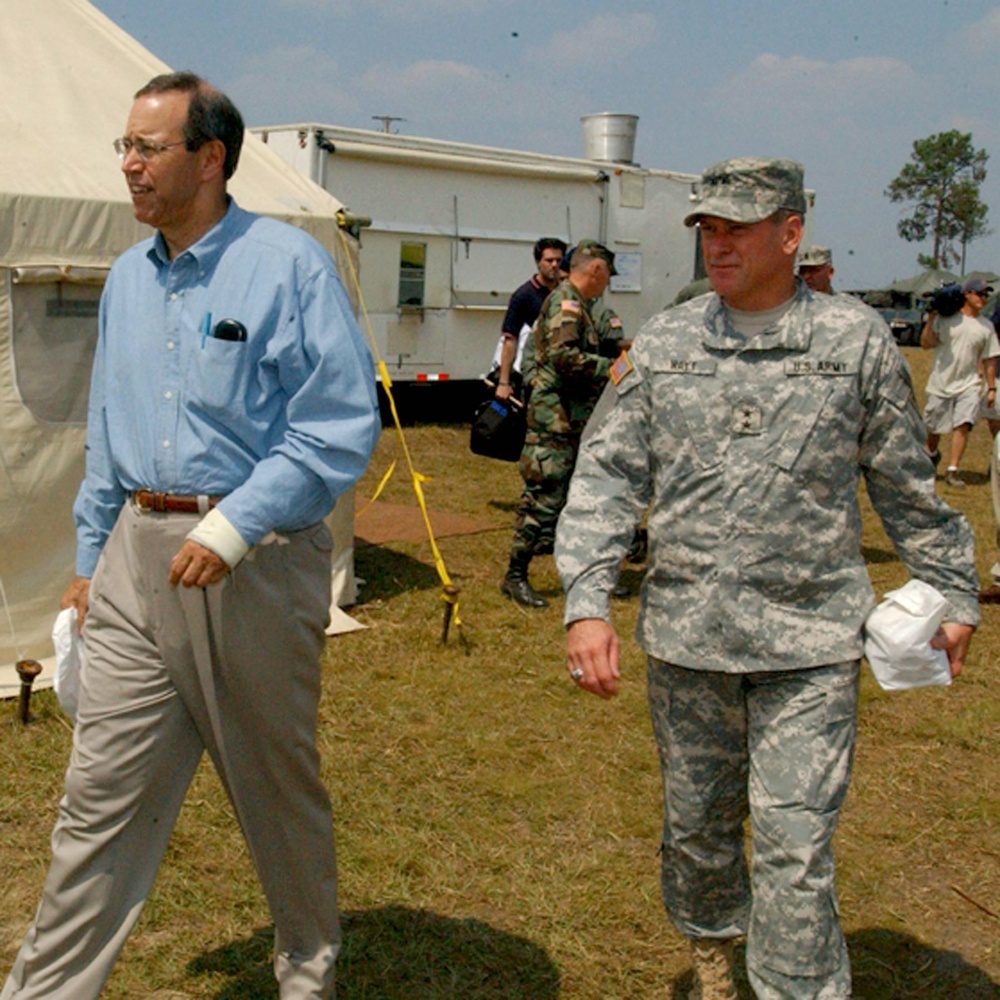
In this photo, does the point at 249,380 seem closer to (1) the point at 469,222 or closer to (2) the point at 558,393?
(2) the point at 558,393

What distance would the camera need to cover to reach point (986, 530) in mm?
10469

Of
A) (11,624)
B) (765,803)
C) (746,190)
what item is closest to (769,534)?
(765,803)

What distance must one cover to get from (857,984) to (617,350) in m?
4.34

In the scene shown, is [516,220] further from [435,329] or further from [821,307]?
[821,307]

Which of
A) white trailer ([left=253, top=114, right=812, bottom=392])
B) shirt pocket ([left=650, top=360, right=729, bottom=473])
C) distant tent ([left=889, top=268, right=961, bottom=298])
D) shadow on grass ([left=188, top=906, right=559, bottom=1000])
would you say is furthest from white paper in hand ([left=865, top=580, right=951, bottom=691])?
distant tent ([left=889, top=268, right=961, bottom=298])

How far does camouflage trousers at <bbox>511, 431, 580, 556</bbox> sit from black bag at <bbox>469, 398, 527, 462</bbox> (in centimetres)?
96

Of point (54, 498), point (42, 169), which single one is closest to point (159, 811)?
point (54, 498)

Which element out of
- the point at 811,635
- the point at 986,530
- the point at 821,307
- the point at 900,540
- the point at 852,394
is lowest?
the point at 986,530

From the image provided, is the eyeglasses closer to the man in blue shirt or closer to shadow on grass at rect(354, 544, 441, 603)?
the man in blue shirt

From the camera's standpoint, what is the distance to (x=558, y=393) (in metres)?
6.95

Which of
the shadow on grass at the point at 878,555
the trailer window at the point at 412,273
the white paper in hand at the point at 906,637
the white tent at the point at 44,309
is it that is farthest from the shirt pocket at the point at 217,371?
the trailer window at the point at 412,273

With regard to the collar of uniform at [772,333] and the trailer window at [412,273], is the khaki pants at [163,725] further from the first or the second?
the trailer window at [412,273]

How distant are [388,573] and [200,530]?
5.31 m

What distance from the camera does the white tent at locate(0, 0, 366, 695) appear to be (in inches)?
219
